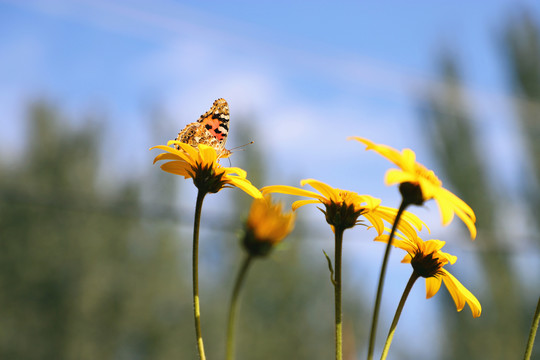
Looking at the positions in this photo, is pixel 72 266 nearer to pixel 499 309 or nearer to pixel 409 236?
pixel 499 309

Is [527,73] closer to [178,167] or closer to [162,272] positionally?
[162,272]

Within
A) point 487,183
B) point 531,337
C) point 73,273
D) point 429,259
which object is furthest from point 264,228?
point 73,273

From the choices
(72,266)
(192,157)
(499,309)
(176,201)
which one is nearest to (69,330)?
(72,266)

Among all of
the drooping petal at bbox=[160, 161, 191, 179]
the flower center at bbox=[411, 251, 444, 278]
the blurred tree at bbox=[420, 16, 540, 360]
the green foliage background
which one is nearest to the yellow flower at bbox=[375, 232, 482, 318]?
the flower center at bbox=[411, 251, 444, 278]

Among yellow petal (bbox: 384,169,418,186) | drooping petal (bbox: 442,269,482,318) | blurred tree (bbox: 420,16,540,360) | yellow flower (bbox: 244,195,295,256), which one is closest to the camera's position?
yellow petal (bbox: 384,169,418,186)

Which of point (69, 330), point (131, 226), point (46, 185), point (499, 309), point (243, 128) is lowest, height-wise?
point (69, 330)

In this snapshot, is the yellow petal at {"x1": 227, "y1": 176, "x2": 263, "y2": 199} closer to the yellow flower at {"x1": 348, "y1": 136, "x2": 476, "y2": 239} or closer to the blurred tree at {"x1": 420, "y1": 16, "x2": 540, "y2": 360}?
the yellow flower at {"x1": 348, "y1": 136, "x2": 476, "y2": 239}
